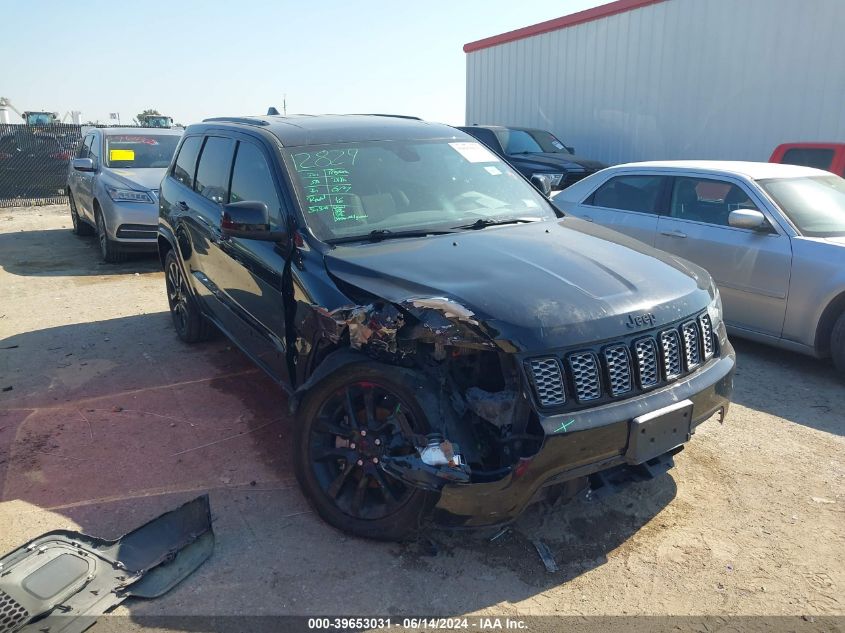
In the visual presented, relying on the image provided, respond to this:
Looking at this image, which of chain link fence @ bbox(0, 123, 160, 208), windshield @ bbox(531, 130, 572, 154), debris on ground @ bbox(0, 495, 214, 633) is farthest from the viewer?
chain link fence @ bbox(0, 123, 160, 208)

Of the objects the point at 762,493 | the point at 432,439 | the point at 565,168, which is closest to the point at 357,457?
the point at 432,439

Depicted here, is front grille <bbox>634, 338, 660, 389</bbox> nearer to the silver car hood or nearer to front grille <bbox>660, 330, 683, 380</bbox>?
front grille <bbox>660, 330, 683, 380</bbox>

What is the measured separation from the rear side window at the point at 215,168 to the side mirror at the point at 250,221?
1.07 meters

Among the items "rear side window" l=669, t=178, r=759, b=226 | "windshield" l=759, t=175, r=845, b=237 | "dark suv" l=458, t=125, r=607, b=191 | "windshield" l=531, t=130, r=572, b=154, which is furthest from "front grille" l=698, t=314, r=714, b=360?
"windshield" l=531, t=130, r=572, b=154

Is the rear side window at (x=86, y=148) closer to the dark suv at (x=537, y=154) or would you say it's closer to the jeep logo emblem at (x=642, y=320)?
the dark suv at (x=537, y=154)


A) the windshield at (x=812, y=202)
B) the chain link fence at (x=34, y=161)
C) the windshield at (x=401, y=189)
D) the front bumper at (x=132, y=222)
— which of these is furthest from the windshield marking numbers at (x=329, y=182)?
the chain link fence at (x=34, y=161)

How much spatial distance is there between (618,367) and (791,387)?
2.83 m

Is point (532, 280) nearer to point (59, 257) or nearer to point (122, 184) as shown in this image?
point (122, 184)

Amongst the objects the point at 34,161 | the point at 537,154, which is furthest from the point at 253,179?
the point at 34,161

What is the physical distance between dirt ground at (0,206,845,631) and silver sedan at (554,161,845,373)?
15.4 inches

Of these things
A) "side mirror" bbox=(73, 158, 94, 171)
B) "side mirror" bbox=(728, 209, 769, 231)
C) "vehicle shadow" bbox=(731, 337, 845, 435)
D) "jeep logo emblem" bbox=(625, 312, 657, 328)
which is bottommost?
Answer: "vehicle shadow" bbox=(731, 337, 845, 435)

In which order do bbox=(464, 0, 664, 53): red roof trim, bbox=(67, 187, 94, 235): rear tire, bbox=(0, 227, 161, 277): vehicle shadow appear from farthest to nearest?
bbox=(464, 0, 664, 53): red roof trim → bbox=(67, 187, 94, 235): rear tire → bbox=(0, 227, 161, 277): vehicle shadow

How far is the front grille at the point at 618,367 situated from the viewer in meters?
2.70

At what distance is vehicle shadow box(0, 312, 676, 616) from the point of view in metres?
2.82
